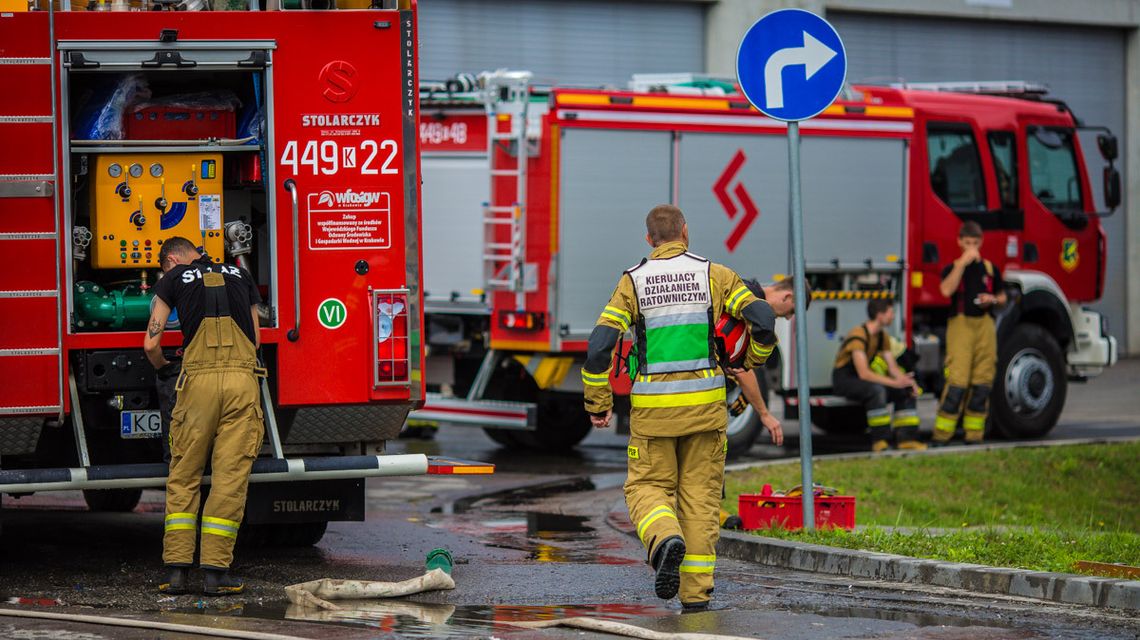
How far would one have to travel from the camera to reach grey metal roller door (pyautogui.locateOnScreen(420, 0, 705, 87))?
21703mm

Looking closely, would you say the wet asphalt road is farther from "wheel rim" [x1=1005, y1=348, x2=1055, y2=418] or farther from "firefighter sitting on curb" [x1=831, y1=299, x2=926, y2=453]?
"wheel rim" [x1=1005, y1=348, x2=1055, y2=418]

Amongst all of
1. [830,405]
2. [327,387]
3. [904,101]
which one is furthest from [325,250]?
[904,101]

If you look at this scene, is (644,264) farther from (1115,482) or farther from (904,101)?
(904,101)

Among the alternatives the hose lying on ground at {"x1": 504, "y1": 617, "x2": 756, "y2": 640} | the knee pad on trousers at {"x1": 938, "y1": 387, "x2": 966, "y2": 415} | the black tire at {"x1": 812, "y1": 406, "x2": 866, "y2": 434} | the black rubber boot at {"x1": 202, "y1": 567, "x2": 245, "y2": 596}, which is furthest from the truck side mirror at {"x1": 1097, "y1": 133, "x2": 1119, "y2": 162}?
the black rubber boot at {"x1": 202, "y1": 567, "x2": 245, "y2": 596}

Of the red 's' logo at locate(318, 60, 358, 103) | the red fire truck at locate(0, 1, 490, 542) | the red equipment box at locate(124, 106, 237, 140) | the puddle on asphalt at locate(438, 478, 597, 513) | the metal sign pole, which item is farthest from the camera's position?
the puddle on asphalt at locate(438, 478, 597, 513)

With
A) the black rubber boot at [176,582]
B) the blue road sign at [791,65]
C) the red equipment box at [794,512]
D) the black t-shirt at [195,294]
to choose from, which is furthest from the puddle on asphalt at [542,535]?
the blue road sign at [791,65]

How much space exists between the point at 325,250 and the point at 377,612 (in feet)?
A: 6.38

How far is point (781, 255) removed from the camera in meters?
14.4

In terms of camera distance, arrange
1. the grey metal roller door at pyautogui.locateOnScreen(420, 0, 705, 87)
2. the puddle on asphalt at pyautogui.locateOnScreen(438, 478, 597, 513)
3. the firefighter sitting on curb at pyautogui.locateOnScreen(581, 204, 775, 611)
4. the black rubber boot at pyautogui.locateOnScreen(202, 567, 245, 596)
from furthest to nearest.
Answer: the grey metal roller door at pyautogui.locateOnScreen(420, 0, 705, 87)
the puddle on asphalt at pyautogui.locateOnScreen(438, 478, 597, 513)
the black rubber boot at pyautogui.locateOnScreen(202, 567, 245, 596)
the firefighter sitting on curb at pyautogui.locateOnScreen(581, 204, 775, 611)

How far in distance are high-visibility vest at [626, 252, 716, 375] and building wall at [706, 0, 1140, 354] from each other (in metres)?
16.2

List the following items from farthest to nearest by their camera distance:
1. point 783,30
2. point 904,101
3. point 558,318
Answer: point 904,101 → point 558,318 → point 783,30

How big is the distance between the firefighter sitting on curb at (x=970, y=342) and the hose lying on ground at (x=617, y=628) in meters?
8.51

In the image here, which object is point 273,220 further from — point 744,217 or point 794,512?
point 744,217

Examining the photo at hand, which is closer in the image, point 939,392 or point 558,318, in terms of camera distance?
point 558,318
